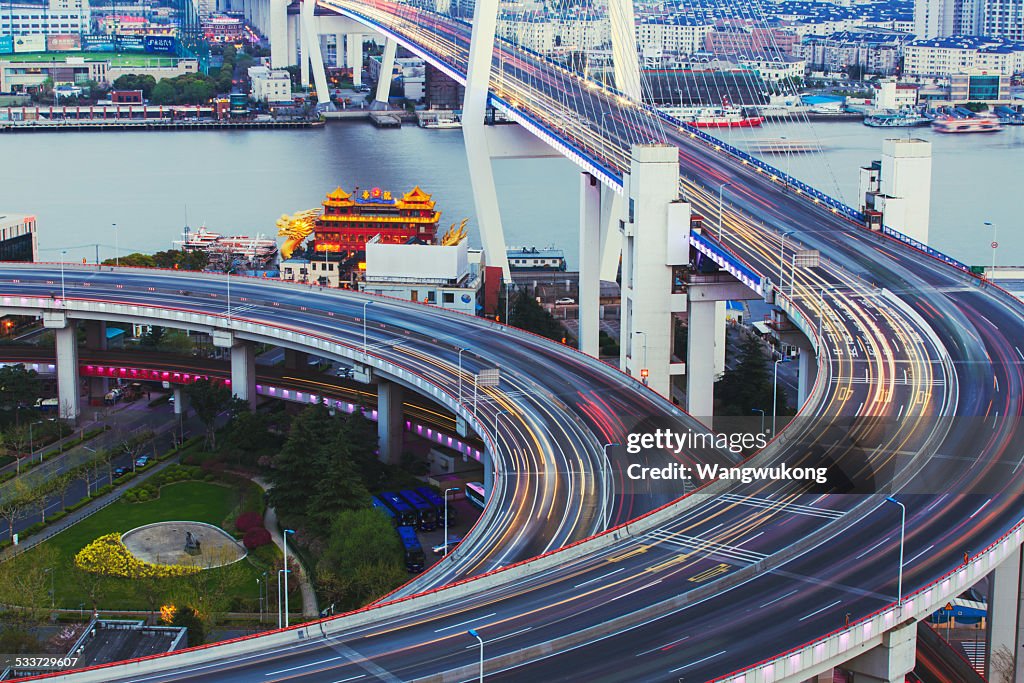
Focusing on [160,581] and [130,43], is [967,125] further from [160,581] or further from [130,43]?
[160,581]

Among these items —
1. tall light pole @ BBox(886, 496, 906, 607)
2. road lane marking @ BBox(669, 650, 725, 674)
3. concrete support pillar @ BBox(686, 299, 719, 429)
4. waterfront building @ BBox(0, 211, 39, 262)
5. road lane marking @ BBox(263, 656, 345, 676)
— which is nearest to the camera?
road lane marking @ BBox(669, 650, 725, 674)

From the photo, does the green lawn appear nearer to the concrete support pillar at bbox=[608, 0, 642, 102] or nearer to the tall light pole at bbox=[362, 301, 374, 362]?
the tall light pole at bbox=[362, 301, 374, 362]

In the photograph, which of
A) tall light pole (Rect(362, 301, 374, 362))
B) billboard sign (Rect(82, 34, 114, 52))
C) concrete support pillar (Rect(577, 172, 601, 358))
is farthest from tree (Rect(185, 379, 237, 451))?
billboard sign (Rect(82, 34, 114, 52))

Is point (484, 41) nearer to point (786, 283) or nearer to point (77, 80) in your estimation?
point (786, 283)

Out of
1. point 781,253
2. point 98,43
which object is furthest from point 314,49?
point 781,253

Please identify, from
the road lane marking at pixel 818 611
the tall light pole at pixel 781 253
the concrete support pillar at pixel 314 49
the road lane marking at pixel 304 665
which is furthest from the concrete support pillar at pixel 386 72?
the road lane marking at pixel 304 665

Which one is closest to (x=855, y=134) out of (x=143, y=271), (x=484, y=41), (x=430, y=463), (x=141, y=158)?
(x=141, y=158)

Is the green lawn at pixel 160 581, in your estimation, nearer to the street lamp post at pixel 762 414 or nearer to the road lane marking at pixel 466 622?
the road lane marking at pixel 466 622
